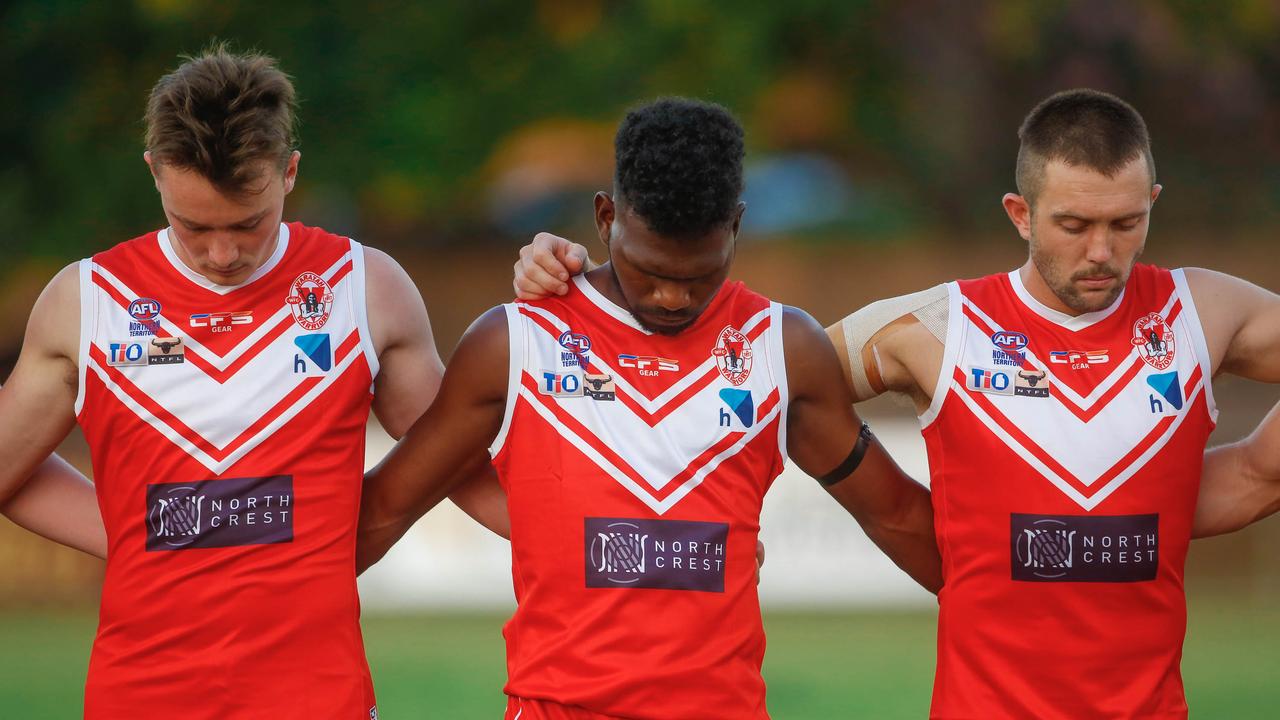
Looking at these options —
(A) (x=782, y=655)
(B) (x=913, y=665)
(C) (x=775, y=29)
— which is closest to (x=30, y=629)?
(A) (x=782, y=655)

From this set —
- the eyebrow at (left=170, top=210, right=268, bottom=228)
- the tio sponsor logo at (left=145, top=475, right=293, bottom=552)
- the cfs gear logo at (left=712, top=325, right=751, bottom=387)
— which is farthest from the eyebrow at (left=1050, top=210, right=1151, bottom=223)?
the tio sponsor logo at (left=145, top=475, right=293, bottom=552)

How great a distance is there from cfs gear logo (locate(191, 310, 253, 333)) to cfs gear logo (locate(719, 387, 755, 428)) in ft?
3.80

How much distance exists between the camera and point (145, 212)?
15.3 meters

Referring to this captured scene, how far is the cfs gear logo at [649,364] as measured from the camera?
3.34 meters

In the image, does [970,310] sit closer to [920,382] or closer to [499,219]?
[920,382]

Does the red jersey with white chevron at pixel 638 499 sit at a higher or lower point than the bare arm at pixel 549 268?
lower

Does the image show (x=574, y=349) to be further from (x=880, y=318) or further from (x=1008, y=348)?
(x=1008, y=348)

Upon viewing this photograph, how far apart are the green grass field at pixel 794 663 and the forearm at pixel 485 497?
4.31 m

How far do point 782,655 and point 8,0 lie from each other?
435 inches

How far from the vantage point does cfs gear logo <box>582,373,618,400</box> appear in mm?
3336

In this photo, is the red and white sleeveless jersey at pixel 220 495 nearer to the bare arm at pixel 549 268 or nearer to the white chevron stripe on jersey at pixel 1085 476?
Answer: the bare arm at pixel 549 268

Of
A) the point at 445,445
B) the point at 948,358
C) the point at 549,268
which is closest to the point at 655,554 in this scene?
the point at 445,445

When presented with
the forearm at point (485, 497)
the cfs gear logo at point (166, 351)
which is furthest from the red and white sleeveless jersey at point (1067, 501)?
the cfs gear logo at point (166, 351)

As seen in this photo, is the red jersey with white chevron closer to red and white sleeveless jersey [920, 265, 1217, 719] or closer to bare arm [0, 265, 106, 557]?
red and white sleeveless jersey [920, 265, 1217, 719]
